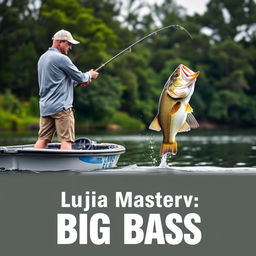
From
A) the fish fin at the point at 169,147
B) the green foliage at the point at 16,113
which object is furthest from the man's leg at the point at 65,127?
the green foliage at the point at 16,113

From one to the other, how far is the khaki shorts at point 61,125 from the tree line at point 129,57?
40.0 metres

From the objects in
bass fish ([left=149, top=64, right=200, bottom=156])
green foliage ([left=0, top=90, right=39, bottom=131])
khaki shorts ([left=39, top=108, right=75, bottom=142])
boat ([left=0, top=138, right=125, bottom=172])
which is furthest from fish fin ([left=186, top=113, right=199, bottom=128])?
green foliage ([left=0, top=90, right=39, bottom=131])

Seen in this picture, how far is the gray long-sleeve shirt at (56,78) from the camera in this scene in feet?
38.0

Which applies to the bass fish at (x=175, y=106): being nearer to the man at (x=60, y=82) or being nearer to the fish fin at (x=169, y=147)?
the fish fin at (x=169, y=147)

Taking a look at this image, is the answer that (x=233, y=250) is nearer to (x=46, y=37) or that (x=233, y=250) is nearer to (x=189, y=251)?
(x=189, y=251)

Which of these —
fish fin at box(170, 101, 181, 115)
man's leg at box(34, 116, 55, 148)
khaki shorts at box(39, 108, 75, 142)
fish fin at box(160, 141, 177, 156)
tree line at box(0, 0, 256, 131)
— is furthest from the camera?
tree line at box(0, 0, 256, 131)

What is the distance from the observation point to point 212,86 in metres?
73.4

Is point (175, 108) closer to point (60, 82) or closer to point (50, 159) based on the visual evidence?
point (60, 82)

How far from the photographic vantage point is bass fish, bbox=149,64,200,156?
1089 cm

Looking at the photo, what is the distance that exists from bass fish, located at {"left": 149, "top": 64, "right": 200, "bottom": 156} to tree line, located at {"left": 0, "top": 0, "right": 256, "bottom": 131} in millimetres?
41099

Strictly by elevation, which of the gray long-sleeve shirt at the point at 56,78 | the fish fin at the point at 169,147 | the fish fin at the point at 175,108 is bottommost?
the fish fin at the point at 169,147

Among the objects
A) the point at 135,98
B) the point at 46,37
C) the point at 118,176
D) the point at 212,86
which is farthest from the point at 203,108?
the point at 118,176

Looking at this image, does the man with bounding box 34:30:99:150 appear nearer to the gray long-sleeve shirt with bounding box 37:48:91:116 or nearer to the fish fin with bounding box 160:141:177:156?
the gray long-sleeve shirt with bounding box 37:48:91:116

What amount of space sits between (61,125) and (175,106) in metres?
1.96
